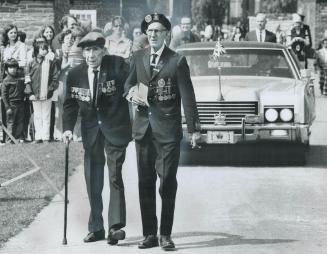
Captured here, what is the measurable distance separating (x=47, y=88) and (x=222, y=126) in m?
4.20

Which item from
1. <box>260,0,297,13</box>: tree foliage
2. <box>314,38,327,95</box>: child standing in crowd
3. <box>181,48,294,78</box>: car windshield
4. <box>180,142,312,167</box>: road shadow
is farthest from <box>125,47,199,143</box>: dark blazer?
<box>260,0,297,13</box>: tree foliage

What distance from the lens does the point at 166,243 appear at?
7.91 meters

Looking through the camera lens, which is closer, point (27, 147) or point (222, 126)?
point (222, 126)

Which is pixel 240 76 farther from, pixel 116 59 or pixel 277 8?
pixel 277 8

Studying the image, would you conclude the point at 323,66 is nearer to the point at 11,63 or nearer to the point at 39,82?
the point at 39,82

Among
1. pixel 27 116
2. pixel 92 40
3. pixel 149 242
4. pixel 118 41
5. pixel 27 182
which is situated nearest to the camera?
pixel 149 242

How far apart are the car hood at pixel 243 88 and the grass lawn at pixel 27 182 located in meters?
1.97

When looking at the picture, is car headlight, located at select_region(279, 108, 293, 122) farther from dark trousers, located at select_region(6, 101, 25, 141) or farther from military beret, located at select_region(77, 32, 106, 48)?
military beret, located at select_region(77, 32, 106, 48)

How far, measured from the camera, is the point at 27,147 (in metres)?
15.2

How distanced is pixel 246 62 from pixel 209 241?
649cm

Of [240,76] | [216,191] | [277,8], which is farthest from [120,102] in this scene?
[277,8]

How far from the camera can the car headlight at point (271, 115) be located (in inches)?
507

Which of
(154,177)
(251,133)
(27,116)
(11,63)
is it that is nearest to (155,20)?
(154,177)

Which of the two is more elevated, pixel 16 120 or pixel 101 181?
pixel 101 181
